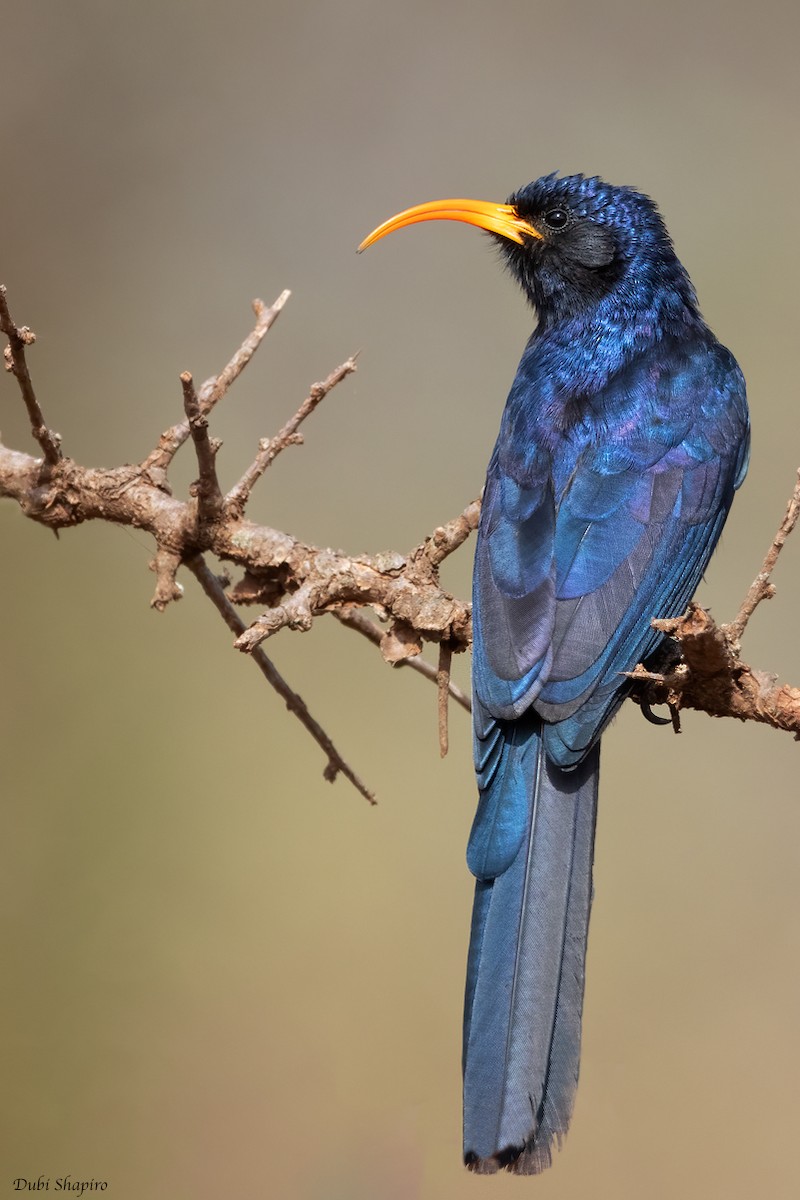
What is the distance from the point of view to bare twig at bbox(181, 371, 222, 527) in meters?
2.17

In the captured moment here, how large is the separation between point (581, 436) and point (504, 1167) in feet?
5.31

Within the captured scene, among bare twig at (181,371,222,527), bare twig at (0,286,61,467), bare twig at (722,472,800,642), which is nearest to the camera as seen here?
bare twig at (722,472,800,642)

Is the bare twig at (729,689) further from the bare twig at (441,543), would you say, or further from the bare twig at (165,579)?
the bare twig at (165,579)

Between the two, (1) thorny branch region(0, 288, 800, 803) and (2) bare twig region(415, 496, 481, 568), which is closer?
(1) thorny branch region(0, 288, 800, 803)

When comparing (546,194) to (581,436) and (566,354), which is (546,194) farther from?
(581,436)

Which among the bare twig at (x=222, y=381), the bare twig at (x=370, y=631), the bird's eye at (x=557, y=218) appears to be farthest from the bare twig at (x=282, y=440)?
the bird's eye at (x=557, y=218)

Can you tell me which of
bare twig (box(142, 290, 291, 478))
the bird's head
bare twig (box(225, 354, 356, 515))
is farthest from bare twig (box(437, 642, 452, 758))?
the bird's head

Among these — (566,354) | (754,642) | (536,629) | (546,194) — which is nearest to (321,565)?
(536,629)

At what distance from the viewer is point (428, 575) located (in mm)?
2533

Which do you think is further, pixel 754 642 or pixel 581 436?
pixel 754 642

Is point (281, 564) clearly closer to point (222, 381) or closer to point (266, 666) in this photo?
point (266, 666)

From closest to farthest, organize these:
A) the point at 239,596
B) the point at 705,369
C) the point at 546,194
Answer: the point at 239,596, the point at 705,369, the point at 546,194

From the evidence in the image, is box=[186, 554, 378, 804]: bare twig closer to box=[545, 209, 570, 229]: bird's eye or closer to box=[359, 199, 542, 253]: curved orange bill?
box=[359, 199, 542, 253]: curved orange bill

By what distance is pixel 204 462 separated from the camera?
8.11 feet
